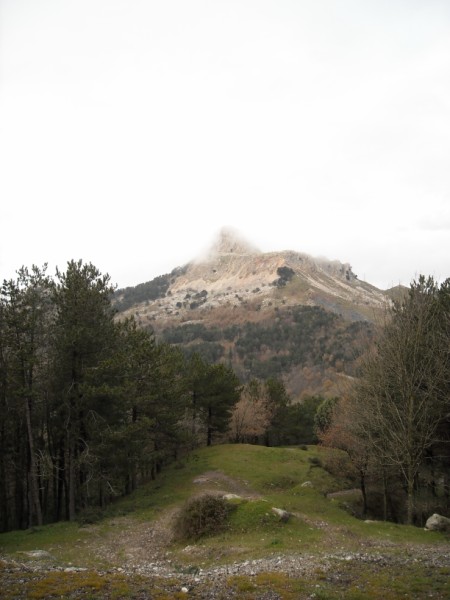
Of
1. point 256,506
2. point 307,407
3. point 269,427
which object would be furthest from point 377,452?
point 307,407

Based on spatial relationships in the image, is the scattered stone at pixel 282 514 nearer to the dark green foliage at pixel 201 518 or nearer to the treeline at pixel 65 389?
the dark green foliage at pixel 201 518

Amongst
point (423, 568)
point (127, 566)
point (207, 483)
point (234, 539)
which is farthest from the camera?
point (207, 483)

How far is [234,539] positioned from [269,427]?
4852 centimetres

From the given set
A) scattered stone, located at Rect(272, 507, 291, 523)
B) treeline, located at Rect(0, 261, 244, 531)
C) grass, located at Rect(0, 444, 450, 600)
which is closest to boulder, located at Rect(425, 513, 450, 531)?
grass, located at Rect(0, 444, 450, 600)

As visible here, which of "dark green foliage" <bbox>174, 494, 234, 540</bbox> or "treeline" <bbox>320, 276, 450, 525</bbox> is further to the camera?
"treeline" <bbox>320, 276, 450, 525</bbox>

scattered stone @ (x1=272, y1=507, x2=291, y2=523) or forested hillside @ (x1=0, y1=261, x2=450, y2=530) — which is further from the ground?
forested hillside @ (x1=0, y1=261, x2=450, y2=530)

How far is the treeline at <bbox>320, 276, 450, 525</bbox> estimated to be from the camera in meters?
26.5

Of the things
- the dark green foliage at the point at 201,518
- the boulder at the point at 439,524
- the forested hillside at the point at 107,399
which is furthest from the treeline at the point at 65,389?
the boulder at the point at 439,524

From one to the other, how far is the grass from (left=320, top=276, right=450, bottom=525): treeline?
14.9 ft

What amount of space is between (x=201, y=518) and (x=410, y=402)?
48.3 feet

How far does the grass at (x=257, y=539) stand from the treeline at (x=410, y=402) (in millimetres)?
4540

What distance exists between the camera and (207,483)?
3675cm

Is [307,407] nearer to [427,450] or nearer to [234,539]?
[427,450]

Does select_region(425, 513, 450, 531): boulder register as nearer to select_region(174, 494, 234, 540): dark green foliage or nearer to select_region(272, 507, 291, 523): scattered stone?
select_region(272, 507, 291, 523): scattered stone
